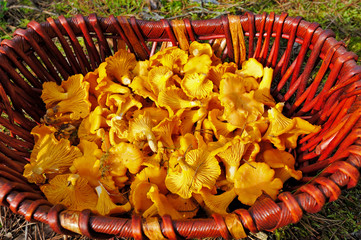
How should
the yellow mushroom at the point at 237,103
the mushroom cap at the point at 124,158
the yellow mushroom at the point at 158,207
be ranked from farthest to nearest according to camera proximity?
the yellow mushroom at the point at 237,103
the mushroom cap at the point at 124,158
the yellow mushroom at the point at 158,207

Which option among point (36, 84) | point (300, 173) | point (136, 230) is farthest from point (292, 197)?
point (36, 84)

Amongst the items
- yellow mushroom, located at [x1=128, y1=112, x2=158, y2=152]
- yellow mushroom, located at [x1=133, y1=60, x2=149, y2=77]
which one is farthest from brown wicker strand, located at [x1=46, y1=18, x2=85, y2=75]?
yellow mushroom, located at [x1=128, y1=112, x2=158, y2=152]

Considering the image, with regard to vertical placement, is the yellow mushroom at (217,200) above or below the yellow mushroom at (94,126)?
below

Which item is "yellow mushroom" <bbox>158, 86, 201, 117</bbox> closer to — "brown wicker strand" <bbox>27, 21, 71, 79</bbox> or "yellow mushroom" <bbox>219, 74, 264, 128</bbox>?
"yellow mushroom" <bbox>219, 74, 264, 128</bbox>

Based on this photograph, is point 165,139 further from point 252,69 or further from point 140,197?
point 252,69

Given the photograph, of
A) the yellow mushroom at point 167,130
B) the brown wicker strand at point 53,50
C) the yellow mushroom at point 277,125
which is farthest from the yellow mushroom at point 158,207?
the brown wicker strand at point 53,50

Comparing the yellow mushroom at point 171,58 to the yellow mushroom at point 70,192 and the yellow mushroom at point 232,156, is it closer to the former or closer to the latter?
the yellow mushroom at point 232,156

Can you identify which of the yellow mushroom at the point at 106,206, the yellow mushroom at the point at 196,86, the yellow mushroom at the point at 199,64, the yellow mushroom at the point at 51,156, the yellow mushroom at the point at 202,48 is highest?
the yellow mushroom at the point at 202,48
